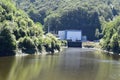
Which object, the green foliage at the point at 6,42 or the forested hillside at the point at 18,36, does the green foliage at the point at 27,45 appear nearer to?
the forested hillside at the point at 18,36

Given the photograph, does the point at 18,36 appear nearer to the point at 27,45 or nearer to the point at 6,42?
the point at 27,45

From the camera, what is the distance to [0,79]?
49062mm

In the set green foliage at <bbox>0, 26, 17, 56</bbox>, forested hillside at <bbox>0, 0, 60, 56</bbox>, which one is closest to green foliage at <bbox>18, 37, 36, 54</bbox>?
forested hillside at <bbox>0, 0, 60, 56</bbox>

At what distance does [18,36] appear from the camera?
113812 millimetres

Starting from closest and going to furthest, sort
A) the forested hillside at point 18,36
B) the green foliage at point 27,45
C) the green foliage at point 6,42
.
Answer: the green foliage at point 6,42 < the forested hillside at point 18,36 < the green foliage at point 27,45

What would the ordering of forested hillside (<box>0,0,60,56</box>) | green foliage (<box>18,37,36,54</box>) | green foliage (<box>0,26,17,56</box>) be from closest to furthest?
green foliage (<box>0,26,17,56</box>) → forested hillside (<box>0,0,60,56</box>) → green foliage (<box>18,37,36,54</box>)

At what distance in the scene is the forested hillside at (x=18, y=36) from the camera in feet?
328

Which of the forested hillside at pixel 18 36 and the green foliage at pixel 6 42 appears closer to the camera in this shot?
the green foliage at pixel 6 42

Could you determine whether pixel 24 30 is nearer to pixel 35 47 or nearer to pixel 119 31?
pixel 35 47

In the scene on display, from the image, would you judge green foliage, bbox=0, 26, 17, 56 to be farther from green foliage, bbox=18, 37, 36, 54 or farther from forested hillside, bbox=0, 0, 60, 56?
green foliage, bbox=18, 37, 36, 54

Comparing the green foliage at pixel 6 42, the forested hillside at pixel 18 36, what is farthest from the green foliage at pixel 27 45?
the green foliage at pixel 6 42

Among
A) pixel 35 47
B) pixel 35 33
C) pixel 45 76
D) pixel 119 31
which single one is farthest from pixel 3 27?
pixel 119 31

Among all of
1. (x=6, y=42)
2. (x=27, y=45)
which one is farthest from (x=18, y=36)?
(x=6, y=42)

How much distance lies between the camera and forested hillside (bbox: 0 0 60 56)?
328 feet
